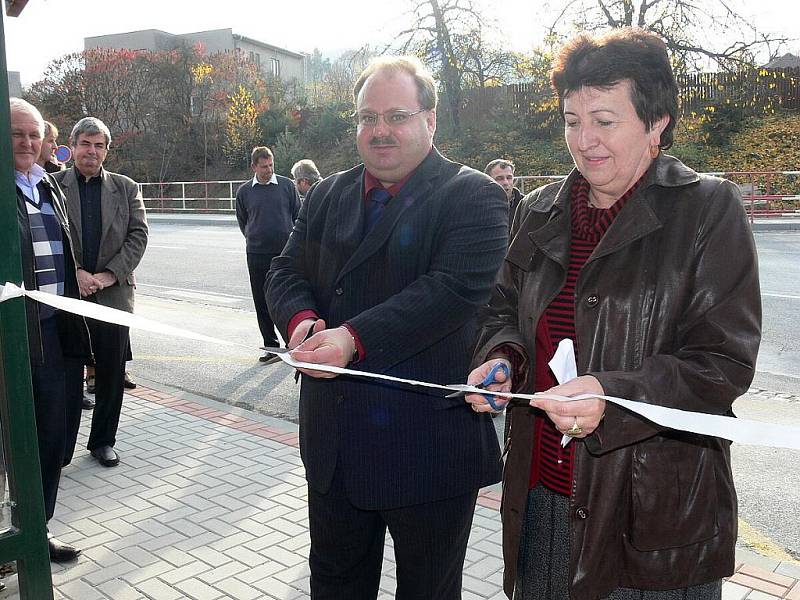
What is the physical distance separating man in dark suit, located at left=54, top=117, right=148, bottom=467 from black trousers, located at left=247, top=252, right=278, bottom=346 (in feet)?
8.01

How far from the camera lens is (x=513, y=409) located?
2.27 m

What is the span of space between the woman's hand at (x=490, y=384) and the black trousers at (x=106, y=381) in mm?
3621

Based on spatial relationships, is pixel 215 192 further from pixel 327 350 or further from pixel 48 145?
pixel 327 350

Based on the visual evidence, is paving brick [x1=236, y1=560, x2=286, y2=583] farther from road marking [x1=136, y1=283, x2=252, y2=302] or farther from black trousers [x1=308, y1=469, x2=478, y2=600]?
road marking [x1=136, y1=283, x2=252, y2=302]

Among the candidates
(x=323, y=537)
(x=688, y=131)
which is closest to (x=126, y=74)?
(x=688, y=131)

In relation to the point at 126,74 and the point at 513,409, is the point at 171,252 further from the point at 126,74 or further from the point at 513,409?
the point at 126,74

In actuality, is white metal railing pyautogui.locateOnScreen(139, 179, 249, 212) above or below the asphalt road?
above

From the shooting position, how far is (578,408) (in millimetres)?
1816

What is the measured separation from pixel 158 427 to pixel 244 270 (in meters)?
8.67

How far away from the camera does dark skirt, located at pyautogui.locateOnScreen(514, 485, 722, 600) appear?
2.15 meters

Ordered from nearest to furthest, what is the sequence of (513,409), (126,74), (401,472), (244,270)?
1. (513,409)
2. (401,472)
3. (244,270)
4. (126,74)

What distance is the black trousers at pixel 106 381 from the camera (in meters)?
5.17

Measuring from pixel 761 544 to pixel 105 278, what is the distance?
4301 mm

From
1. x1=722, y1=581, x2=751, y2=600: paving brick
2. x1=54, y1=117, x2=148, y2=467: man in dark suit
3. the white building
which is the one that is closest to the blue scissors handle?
x1=722, y1=581, x2=751, y2=600: paving brick
